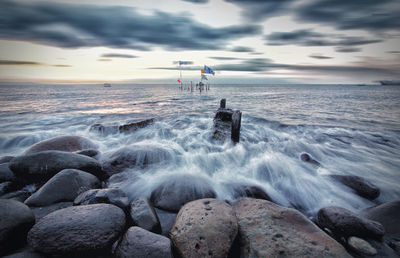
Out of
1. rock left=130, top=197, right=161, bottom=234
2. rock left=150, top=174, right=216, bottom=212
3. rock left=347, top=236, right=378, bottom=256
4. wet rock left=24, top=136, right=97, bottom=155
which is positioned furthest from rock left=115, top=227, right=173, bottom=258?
wet rock left=24, top=136, right=97, bottom=155

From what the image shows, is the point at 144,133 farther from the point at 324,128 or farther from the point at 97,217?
the point at 324,128

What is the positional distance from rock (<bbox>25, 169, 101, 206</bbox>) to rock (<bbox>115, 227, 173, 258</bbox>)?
6.46 feet

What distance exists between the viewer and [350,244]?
268cm

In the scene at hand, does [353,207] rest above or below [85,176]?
below

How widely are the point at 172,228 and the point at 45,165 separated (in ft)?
12.7

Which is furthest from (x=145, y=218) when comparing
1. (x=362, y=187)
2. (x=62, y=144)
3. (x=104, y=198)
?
(x=62, y=144)

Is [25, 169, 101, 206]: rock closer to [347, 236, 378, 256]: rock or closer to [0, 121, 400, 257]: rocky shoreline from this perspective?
[0, 121, 400, 257]: rocky shoreline

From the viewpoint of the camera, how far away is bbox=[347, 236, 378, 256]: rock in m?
2.54

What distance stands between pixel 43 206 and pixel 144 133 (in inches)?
251

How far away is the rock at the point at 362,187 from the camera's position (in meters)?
4.43

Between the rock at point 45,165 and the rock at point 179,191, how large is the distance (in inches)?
78.9

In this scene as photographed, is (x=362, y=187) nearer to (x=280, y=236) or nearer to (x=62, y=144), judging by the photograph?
(x=280, y=236)

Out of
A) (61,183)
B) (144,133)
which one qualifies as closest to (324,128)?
(144,133)

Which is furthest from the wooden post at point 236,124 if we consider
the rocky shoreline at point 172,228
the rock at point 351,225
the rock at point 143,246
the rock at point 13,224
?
the rock at point 13,224
